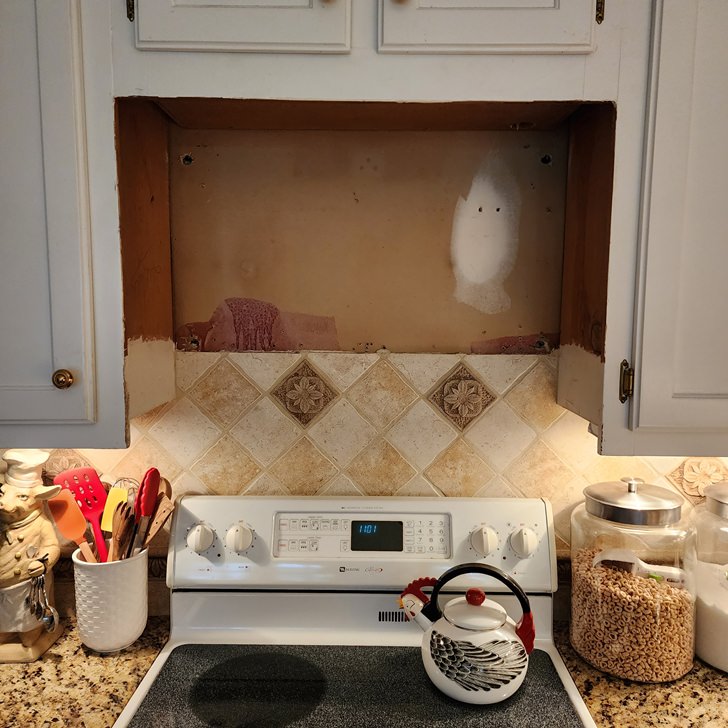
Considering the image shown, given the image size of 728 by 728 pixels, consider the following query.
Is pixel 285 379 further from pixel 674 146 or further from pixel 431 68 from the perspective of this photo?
pixel 674 146

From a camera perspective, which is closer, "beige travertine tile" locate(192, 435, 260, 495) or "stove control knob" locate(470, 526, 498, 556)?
"stove control knob" locate(470, 526, 498, 556)

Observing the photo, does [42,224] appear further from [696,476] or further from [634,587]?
[696,476]

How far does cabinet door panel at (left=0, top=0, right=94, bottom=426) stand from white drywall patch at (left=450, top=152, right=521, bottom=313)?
2.27 ft

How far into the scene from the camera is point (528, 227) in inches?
49.1

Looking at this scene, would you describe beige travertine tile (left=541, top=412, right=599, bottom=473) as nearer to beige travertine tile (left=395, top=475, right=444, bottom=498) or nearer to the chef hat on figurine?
beige travertine tile (left=395, top=475, right=444, bottom=498)

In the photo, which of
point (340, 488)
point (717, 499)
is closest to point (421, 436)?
point (340, 488)

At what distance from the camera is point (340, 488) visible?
130 cm

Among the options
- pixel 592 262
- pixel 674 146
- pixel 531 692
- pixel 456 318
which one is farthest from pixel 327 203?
pixel 531 692

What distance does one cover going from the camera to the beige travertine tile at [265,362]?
1284 millimetres

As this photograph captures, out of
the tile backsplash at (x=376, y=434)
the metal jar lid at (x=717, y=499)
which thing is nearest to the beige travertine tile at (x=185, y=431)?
the tile backsplash at (x=376, y=434)

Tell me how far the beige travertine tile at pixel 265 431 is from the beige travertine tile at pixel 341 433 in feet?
0.15

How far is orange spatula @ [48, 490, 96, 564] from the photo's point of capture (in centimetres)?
118

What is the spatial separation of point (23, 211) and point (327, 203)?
0.55 metres

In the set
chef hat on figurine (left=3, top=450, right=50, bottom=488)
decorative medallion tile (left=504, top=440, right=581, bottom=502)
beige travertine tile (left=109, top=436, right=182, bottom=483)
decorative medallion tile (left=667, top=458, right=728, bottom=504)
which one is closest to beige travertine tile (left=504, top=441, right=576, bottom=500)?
decorative medallion tile (left=504, top=440, right=581, bottom=502)
